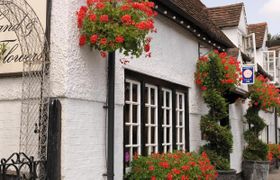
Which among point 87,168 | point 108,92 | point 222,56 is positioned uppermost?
point 222,56

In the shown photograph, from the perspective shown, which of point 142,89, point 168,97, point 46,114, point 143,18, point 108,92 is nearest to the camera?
point 46,114

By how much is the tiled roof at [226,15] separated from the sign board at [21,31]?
10.5 m

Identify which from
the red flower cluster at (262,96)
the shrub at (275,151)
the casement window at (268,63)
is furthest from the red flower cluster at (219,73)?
the casement window at (268,63)

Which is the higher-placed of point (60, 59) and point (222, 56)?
point (222, 56)

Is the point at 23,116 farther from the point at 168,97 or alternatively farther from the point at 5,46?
the point at 168,97

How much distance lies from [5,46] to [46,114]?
1.24 meters

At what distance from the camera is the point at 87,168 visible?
5.44 meters

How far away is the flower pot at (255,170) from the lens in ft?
41.1

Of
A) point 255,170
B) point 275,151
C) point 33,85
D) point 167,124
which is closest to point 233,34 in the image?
point 255,170

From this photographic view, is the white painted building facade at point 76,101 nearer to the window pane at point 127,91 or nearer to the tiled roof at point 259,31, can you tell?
the window pane at point 127,91

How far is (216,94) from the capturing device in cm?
980

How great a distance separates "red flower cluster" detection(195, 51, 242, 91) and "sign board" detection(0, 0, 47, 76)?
17.3 feet

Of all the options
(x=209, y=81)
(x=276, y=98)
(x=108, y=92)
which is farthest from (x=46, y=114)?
(x=276, y=98)

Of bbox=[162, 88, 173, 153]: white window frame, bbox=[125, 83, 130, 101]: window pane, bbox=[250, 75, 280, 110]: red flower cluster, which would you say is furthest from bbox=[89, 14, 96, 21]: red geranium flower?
bbox=[250, 75, 280, 110]: red flower cluster
